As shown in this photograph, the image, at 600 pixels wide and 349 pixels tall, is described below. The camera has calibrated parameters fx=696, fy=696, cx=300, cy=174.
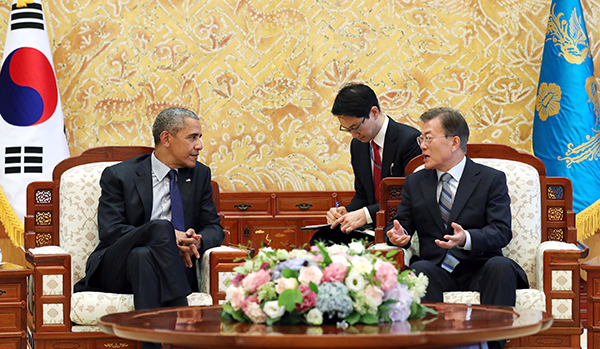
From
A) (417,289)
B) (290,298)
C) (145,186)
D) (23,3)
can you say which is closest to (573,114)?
(145,186)

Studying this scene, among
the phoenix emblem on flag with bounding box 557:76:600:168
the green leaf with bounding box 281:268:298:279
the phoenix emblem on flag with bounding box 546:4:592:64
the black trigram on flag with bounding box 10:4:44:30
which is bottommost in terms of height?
the green leaf with bounding box 281:268:298:279

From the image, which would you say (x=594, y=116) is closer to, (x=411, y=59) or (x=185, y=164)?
(x=411, y=59)

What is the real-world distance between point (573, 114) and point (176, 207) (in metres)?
2.95

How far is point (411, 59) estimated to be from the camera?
5340 millimetres

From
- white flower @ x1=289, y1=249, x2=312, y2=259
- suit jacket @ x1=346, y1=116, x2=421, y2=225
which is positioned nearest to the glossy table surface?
white flower @ x1=289, y1=249, x2=312, y2=259

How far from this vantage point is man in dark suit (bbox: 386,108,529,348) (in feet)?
10.3

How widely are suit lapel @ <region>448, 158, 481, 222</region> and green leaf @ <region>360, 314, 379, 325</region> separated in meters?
1.40

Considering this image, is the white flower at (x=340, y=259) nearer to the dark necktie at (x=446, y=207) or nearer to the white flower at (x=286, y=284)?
the white flower at (x=286, y=284)

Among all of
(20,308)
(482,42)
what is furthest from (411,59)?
(20,308)

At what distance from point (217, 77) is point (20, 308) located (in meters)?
2.51

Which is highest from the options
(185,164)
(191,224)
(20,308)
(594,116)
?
(594,116)

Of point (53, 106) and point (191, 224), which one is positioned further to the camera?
point (53, 106)

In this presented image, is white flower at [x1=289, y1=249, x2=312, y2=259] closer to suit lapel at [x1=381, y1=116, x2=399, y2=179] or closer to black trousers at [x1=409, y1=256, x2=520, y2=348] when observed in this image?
black trousers at [x1=409, y1=256, x2=520, y2=348]

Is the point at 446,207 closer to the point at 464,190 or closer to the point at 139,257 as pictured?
the point at 464,190
